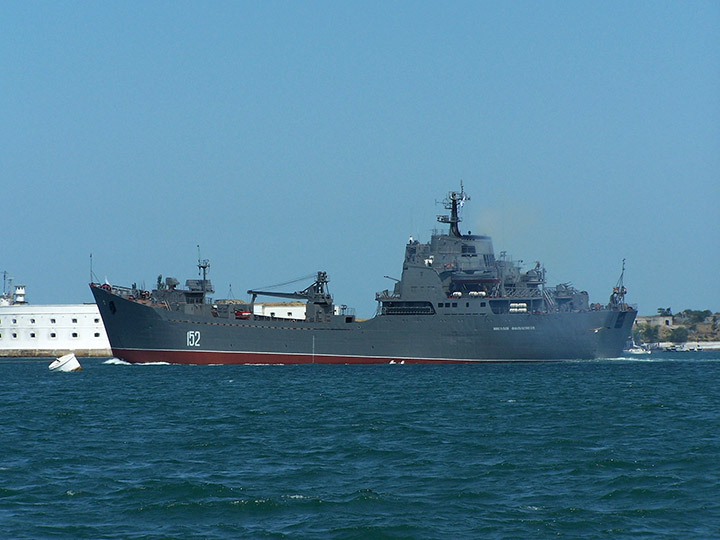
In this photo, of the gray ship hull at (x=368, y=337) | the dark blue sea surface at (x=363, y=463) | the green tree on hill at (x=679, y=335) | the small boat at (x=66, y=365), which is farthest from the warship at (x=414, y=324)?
the green tree on hill at (x=679, y=335)

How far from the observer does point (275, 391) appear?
44.5 metres

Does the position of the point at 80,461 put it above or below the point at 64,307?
below

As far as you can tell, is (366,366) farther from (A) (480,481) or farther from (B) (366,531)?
(B) (366,531)

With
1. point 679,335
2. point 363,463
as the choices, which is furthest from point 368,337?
point 679,335

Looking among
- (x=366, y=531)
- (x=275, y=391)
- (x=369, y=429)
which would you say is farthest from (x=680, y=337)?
(x=366, y=531)

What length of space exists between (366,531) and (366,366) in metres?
48.0

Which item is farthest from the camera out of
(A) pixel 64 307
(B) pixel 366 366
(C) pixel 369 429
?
(A) pixel 64 307

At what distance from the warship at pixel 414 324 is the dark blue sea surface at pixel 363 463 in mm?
20894

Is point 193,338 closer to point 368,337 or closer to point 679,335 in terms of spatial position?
point 368,337

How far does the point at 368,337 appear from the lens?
65875mm

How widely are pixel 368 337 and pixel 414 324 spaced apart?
11.7ft

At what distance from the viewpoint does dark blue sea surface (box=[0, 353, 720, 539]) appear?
57.1ft

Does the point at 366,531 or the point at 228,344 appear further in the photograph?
the point at 228,344

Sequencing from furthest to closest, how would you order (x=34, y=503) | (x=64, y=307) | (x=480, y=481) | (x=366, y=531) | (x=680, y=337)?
(x=680, y=337) < (x=64, y=307) < (x=480, y=481) < (x=34, y=503) < (x=366, y=531)
